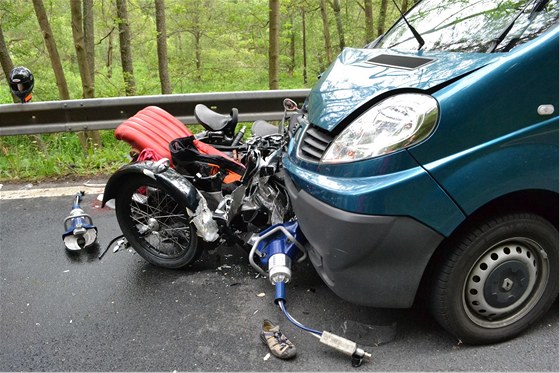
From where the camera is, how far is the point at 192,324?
99.9 inches

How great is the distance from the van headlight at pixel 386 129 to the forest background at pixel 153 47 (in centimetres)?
358

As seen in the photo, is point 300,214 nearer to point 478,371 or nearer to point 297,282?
point 297,282

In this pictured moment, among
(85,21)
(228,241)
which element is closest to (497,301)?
(228,241)

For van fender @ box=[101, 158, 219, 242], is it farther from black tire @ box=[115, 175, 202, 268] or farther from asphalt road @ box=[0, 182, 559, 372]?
asphalt road @ box=[0, 182, 559, 372]

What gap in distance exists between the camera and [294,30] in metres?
23.1

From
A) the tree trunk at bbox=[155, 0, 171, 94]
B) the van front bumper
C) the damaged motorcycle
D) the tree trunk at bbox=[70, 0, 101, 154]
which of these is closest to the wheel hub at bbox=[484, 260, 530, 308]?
the van front bumper

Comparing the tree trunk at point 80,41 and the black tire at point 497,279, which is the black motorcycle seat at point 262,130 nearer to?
the black tire at point 497,279

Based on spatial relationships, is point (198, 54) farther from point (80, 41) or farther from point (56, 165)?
point (56, 165)

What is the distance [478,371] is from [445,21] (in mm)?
2015

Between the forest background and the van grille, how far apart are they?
3.25 metres

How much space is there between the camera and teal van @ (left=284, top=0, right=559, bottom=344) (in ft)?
6.30

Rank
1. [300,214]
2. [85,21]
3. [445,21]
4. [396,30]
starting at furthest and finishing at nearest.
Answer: [85,21]
[396,30]
[445,21]
[300,214]

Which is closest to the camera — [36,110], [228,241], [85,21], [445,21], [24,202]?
[445,21]

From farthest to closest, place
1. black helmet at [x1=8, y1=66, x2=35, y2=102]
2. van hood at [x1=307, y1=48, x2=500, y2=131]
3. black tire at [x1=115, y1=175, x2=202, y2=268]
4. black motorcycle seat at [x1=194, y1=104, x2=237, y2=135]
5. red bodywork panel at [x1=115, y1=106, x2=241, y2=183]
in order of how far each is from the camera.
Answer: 1. black helmet at [x1=8, y1=66, x2=35, y2=102]
2. black motorcycle seat at [x1=194, y1=104, x2=237, y2=135]
3. red bodywork panel at [x1=115, y1=106, x2=241, y2=183]
4. black tire at [x1=115, y1=175, x2=202, y2=268]
5. van hood at [x1=307, y1=48, x2=500, y2=131]
